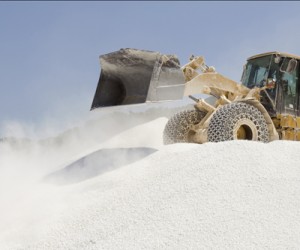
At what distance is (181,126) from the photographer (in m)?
9.24

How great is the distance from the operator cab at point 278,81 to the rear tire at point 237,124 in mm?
894

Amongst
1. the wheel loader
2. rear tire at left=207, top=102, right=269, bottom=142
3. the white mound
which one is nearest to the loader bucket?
the wheel loader

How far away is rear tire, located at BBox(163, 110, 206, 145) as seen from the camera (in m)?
9.18

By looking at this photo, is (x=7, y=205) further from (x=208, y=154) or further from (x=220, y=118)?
(x=220, y=118)

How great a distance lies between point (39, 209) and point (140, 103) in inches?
88.5

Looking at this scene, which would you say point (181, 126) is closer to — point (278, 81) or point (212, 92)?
point (212, 92)

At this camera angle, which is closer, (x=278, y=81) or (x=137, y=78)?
(x=137, y=78)

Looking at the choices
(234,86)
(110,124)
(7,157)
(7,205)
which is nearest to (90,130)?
(110,124)

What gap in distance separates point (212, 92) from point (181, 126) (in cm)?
91

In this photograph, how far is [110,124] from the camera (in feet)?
62.1

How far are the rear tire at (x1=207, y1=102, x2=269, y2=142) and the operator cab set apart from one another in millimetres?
894

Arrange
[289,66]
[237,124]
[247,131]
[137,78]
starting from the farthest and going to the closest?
1. [289,66]
2. [247,131]
3. [237,124]
4. [137,78]

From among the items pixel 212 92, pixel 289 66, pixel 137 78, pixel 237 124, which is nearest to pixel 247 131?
pixel 237 124

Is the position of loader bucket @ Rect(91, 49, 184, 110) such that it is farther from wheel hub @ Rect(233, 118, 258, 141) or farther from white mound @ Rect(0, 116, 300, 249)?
wheel hub @ Rect(233, 118, 258, 141)
